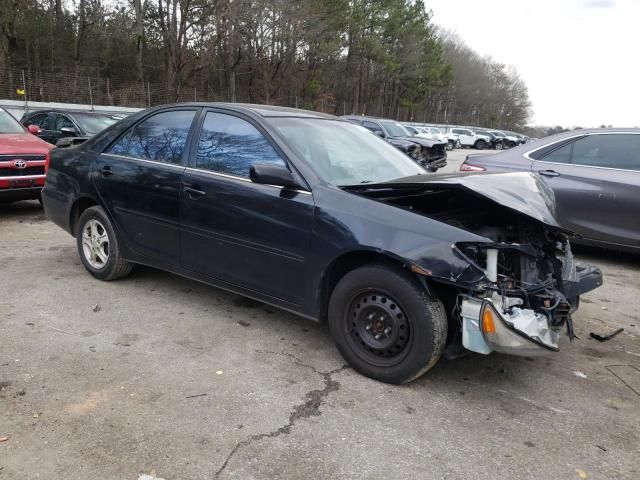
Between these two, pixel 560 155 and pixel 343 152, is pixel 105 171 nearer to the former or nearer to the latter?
pixel 343 152

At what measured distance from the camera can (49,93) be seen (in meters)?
24.1

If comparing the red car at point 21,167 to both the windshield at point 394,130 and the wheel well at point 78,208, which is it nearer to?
the wheel well at point 78,208

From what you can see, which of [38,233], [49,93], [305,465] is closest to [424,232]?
[305,465]

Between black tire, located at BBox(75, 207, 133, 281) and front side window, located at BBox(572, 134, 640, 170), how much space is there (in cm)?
497

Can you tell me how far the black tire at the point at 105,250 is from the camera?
181 inches

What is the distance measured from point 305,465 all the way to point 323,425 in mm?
339

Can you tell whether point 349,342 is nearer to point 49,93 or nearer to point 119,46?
point 49,93

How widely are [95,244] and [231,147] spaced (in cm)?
186

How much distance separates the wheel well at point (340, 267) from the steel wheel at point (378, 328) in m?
0.20

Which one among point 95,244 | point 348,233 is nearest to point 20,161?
point 95,244

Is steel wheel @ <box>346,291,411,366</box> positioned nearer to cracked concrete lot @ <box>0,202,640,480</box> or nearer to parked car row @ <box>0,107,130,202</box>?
cracked concrete lot @ <box>0,202,640,480</box>

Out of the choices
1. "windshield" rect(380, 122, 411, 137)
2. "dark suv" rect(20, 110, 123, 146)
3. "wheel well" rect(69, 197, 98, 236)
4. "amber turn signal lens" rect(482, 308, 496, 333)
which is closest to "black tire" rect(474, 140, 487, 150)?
"windshield" rect(380, 122, 411, 137)

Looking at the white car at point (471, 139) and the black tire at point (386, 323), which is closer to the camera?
the black tire at point (386, 323)

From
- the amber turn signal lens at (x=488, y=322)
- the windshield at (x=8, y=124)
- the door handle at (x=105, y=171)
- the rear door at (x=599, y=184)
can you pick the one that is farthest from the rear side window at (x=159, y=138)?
the windshield at (x=8, y=124)
